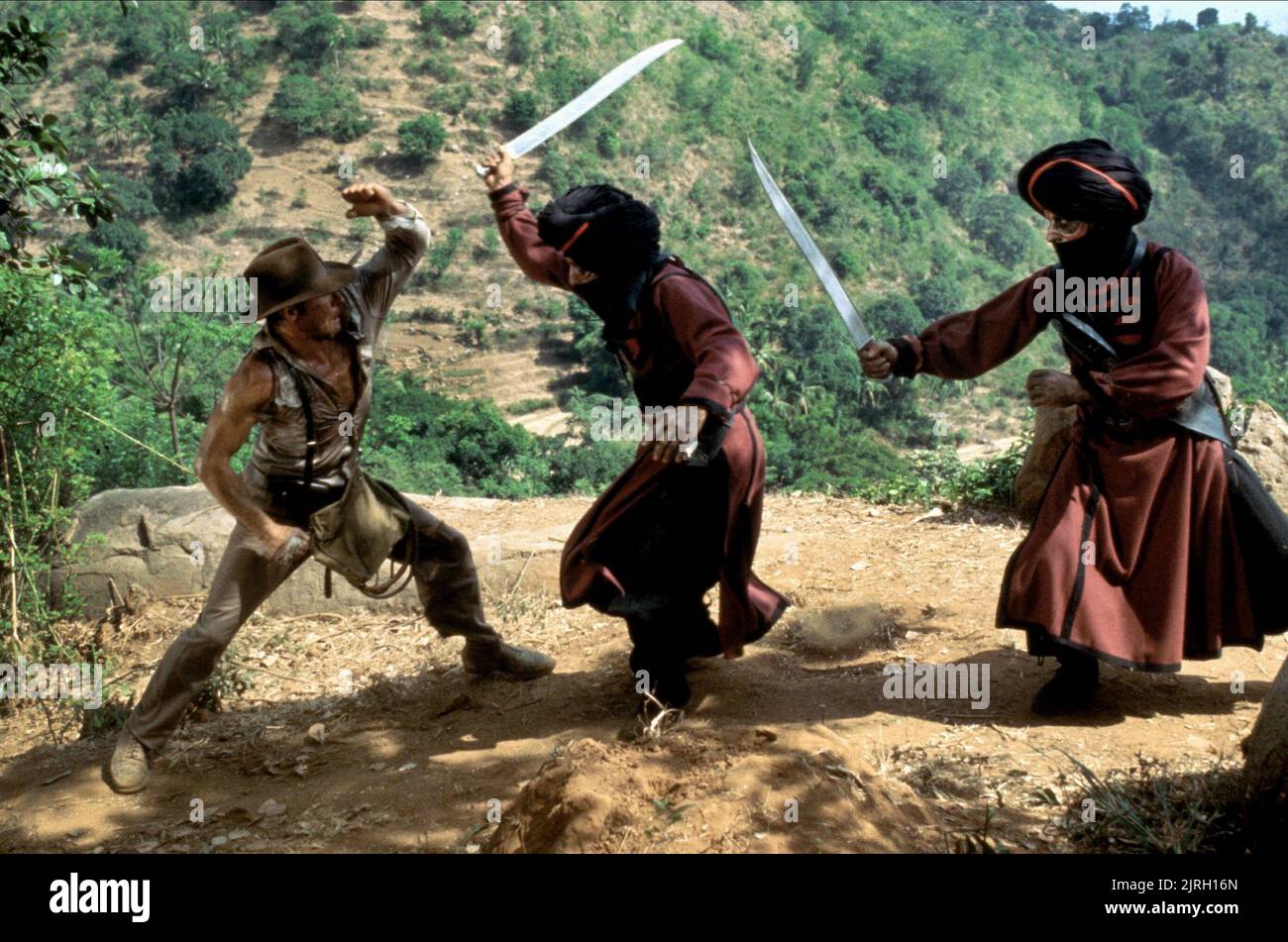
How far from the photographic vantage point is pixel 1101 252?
414cm

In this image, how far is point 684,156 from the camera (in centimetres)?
6006

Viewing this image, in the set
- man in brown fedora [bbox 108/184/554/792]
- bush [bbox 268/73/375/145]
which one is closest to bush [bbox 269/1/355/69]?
bush [bbox 268/73/375/145]

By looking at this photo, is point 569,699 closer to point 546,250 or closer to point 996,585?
point 546,250

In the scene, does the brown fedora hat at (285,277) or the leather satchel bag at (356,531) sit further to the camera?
the leather satchel bag at (356,531)

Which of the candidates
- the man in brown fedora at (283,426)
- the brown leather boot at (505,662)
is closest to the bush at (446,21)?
the brown leather boot at (505,662)

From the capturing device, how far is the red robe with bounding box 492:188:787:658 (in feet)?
13.1

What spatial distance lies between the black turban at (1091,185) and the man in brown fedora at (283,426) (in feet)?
7.13

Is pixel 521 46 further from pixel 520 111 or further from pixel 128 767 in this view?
pixel 128 767

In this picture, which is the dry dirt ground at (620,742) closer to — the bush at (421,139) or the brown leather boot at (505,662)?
the brown leather boot at (505,662)

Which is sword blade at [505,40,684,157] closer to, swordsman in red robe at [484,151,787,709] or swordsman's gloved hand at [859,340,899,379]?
swordsman in red robe at [484,151,787,709]

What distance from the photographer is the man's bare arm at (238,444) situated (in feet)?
13.0

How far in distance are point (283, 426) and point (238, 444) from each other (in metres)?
0.27

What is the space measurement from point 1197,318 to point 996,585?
2249mm

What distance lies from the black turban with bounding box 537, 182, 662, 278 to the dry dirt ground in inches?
62.8
